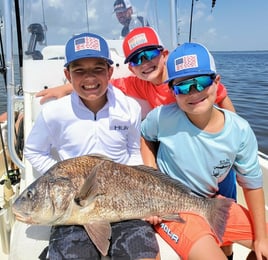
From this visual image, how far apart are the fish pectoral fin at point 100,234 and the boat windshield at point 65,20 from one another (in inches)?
86.0

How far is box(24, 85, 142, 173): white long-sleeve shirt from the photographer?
2309 mm

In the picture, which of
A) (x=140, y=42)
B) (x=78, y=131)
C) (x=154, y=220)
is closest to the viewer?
(x=154, y=220)

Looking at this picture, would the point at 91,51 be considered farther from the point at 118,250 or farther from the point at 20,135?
the point at 20,135

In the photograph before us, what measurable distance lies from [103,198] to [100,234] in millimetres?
190

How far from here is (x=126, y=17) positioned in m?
3.81

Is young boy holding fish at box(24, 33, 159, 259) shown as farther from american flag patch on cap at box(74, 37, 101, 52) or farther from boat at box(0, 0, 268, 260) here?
boat at box(0, 0, 268, 260)

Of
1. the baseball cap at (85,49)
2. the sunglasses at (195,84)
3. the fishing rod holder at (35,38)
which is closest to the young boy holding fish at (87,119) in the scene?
the baseball cap at (85,49)

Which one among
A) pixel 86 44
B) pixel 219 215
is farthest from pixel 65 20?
pixel 219 215

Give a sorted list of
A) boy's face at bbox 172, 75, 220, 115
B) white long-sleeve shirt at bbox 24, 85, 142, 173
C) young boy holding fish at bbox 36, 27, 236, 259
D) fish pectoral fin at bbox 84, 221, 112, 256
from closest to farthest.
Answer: fish pectoral fin at bbox 84, 221, 112, 256 → boy's face at bbox 172, 75, 220, 115 → white long-sleeve shirt at bbox 24, 85, 142, 173 → young boy holding fish at bbox 36, 27, 236, 259

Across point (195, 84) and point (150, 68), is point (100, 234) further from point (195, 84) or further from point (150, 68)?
point (150, 68)

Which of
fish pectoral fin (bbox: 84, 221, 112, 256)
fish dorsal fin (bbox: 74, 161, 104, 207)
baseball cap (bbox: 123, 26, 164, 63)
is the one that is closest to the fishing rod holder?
baseball cap (bbox: 123, 26, 164, 63)

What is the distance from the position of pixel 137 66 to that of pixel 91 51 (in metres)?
0.61

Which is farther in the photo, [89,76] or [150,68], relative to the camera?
[150,68]

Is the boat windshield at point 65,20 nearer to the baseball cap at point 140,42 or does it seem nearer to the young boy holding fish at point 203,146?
the baseball cap at point 140,42
